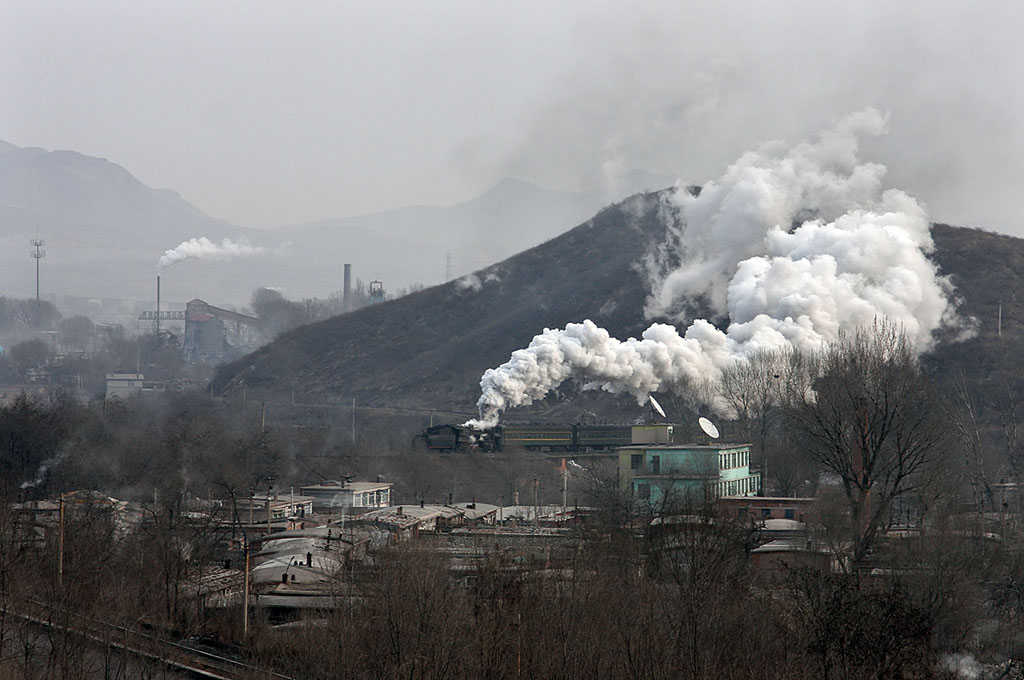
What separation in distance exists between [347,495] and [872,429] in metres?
23.6

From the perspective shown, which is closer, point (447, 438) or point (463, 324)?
point (447, 438)

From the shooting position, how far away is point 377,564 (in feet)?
99.0

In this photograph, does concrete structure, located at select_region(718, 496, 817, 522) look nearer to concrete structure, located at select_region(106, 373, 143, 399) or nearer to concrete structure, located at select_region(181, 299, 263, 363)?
concrete structure, located at select_region(106, 373, 143, 399)

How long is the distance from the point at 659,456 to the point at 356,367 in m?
55.7

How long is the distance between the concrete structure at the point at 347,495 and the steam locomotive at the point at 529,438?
8365 mm

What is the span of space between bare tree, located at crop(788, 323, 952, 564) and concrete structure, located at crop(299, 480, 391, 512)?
18.9 m

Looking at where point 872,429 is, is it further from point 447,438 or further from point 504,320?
point 504,320

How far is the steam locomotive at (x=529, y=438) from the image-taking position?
2657 inches

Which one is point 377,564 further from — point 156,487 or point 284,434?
point 284,434

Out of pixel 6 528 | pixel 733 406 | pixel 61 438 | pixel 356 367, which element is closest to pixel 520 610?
pixel 6 528

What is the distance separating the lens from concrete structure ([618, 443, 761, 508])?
51.8 meters

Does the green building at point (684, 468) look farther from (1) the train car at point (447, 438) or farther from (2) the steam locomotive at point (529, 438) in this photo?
(1) the train car at point (447, 438)

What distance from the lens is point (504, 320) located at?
10931 centimetres

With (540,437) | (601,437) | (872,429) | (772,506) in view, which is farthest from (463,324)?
(872,429)
